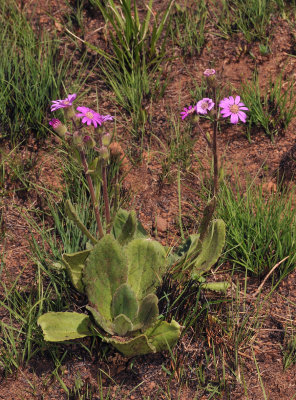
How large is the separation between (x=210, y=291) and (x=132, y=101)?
1.27 metres

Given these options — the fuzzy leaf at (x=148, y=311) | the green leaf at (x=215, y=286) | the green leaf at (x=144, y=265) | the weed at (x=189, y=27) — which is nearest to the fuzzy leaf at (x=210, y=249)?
the green leaf at (x=215, y=286)

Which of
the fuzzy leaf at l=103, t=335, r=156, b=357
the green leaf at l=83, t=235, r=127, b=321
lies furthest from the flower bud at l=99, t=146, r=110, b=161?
the fuzzy leaf at l=103, t=335, r=156, b=357

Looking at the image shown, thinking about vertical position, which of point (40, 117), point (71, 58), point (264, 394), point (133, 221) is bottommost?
point (264, 394)

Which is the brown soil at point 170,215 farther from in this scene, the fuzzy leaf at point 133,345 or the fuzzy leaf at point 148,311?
the fuzzy leaf at point 148,311

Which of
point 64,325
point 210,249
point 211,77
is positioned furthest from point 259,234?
point 64,325

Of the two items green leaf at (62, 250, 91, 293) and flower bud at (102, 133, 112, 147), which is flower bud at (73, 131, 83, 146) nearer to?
flower bud at (102, 133, 112, 147)

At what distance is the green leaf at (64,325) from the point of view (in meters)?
2.11

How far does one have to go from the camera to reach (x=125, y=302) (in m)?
2.17

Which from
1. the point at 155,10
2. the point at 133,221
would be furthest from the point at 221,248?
the point at 155,10

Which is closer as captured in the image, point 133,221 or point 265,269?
point 133,221

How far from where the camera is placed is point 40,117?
3070mm

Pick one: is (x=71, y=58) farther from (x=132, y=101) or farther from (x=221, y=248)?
(x=221, y=248)

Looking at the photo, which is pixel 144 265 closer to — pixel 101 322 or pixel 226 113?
pixel 101 322

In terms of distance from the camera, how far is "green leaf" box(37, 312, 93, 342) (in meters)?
2.11
